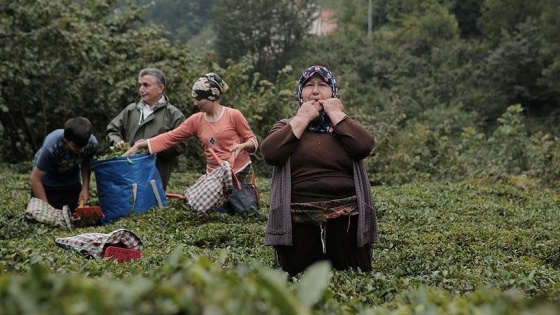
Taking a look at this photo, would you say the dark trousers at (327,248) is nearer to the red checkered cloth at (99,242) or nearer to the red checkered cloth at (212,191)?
the red checkered cloth at (99,242)

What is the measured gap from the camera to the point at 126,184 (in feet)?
27.7

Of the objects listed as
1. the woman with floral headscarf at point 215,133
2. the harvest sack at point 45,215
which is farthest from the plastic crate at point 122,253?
the harvest sack at point 45,215

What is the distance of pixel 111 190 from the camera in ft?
27.8

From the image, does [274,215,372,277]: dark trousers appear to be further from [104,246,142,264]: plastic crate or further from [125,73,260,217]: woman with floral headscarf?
[125,73,260,217]: woman with floral headscarf

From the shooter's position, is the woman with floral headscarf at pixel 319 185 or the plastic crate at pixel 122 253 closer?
the woman with floral headscarf at pixel 319 185

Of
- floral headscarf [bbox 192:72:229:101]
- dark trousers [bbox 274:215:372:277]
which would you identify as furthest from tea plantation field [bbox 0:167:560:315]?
floral headscarf [bbox 192:72:229:101]

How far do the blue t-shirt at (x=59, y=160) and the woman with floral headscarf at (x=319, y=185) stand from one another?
11.0 feet

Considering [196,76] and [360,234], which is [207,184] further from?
[196,76]

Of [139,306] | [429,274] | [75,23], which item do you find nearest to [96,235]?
[429,274]

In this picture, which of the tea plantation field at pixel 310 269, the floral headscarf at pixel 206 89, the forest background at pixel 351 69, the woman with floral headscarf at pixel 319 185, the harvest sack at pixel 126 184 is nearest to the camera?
the tea plantation field at pixel 310 269

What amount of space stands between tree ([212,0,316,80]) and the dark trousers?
44.7 meters

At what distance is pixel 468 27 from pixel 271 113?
39.0 m

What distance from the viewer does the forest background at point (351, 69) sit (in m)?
15.5

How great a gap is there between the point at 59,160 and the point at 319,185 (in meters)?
3.80
